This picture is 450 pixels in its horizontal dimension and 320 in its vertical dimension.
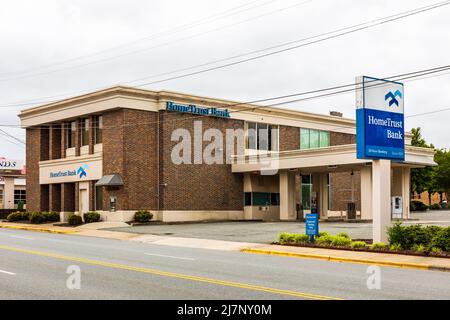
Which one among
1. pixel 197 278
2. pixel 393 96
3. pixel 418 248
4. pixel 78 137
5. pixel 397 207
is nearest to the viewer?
pixel 197 278

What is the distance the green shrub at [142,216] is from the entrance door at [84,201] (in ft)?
19.1

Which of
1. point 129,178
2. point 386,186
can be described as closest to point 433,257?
point 386,186

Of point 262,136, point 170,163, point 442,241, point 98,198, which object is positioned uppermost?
point 262,136

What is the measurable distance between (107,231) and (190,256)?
1637 cm

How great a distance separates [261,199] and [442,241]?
1120 inches

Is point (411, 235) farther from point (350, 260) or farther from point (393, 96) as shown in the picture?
point (393, 96)

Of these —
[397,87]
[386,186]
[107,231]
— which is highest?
[397,87]

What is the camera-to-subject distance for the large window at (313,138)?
54.1 meters

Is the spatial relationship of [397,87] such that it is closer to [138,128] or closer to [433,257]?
[433,257]

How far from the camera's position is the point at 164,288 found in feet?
40.8

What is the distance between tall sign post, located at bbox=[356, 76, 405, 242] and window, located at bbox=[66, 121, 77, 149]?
29092mm

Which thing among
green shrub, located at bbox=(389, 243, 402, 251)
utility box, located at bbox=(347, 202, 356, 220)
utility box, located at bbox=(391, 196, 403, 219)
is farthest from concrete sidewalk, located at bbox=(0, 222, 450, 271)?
utility box, located at bbox=(391, 196, 403, 219)

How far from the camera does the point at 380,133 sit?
24062mm

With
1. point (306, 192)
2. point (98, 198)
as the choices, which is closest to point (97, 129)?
point (98, 198)
